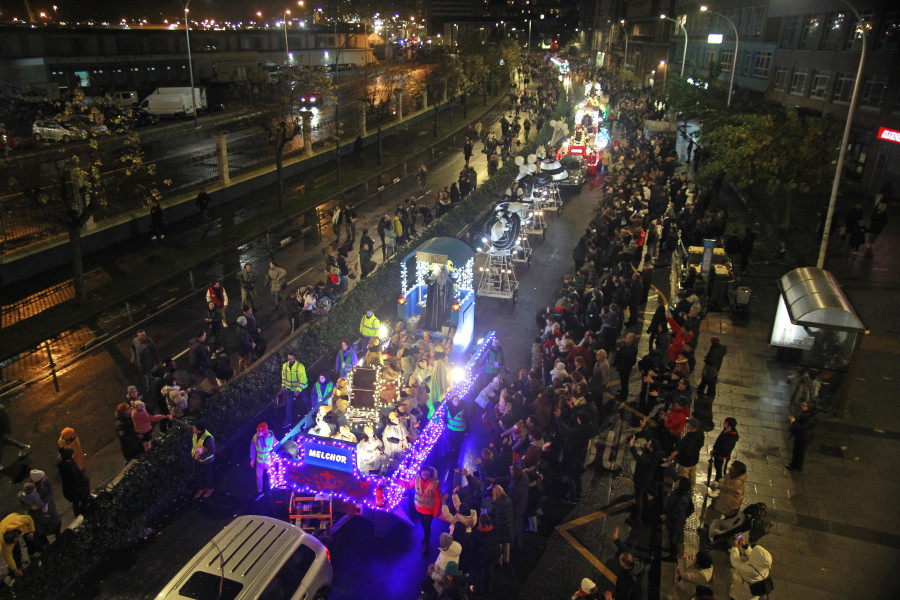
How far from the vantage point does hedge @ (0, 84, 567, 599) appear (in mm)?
8492

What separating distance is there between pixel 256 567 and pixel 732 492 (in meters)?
Answer: 6.53

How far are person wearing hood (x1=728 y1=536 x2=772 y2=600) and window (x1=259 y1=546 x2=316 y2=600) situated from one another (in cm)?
539

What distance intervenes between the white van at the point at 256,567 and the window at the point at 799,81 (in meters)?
37.6

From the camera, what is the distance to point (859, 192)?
27.8 m

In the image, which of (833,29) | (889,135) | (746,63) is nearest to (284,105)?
(889,135)

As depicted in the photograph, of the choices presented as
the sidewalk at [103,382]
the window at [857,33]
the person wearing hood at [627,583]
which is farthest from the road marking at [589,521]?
the window at [857,33]

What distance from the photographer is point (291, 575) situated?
784 centimetres

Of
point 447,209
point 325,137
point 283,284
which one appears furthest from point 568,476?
point 325,137

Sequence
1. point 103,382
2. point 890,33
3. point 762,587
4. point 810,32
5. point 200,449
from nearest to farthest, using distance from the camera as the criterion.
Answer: point 762,587
point 200,449
point 103,382
point 890,33
point 810,32

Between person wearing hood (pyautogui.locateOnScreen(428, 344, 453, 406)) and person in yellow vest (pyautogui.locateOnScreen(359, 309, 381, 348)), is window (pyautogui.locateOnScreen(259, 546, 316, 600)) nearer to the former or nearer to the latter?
Answer: person wearing hood (pyautogui.locateOnScreen(428, 344, 453, 406))

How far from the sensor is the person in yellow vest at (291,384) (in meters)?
12.2

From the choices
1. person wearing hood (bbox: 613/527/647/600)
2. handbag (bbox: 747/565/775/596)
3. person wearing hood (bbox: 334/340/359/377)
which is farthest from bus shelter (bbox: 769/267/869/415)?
person wearing hood (bbox: 334/340/359/377)

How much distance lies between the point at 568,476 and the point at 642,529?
4.55ft

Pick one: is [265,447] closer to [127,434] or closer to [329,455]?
[329,455]
